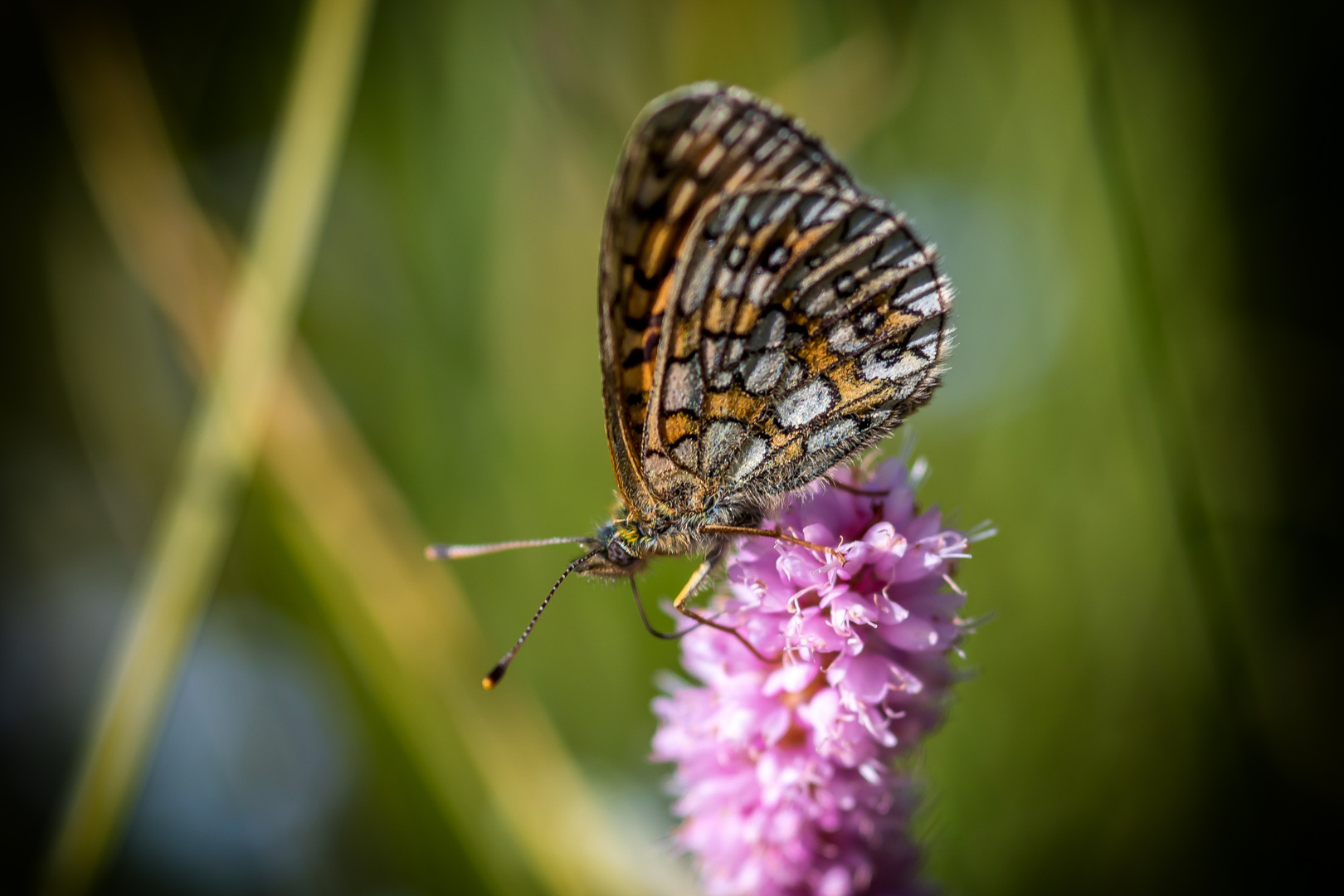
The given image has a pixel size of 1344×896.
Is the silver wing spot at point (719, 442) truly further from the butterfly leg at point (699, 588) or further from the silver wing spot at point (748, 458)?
the butterfly leg at point (699, 588)

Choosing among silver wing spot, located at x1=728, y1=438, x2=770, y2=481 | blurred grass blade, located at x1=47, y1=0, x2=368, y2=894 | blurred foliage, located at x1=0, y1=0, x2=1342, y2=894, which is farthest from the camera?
blurred foliage, located at x1=0, y1=0, x2=1342, y2=894

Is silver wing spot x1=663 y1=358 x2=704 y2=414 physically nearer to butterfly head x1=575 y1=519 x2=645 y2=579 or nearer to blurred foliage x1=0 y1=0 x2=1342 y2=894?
butterfly head x1=575 y1=519 x2=645 y2=579

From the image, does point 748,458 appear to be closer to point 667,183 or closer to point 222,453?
point 667,183

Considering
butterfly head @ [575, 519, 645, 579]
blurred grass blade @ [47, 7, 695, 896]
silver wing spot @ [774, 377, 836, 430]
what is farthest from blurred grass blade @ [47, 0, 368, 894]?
silver wing spot @ [774, 377, 836, 430]

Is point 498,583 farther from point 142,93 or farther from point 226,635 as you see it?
point 142,93

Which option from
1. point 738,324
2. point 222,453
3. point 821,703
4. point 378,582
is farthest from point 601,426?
point 821,703

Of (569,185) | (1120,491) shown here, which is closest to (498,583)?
(569,185)
